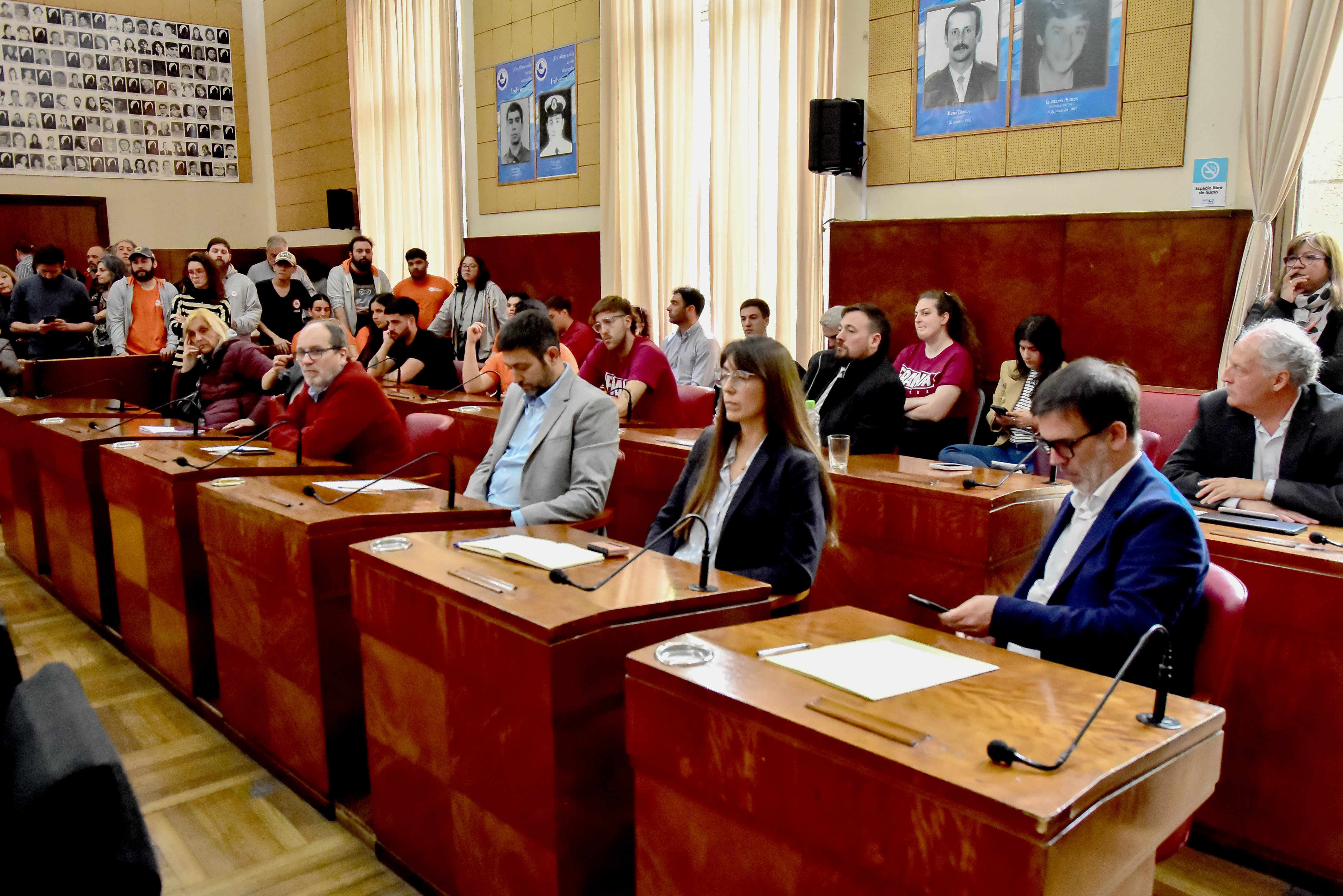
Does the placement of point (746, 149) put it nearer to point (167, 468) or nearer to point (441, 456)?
point (441, 456)

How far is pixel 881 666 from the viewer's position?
1473 millimetres

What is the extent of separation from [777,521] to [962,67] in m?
3.68

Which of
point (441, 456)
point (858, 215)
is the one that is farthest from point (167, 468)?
point (858, 215)

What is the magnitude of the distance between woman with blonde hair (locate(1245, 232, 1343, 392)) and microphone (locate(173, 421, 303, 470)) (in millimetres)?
3549

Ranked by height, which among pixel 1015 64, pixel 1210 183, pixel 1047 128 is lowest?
pixel 1210 183

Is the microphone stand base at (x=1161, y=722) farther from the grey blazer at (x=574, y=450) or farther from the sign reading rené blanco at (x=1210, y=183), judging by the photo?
the sign reading rené blanco at (x=1210, y=183)

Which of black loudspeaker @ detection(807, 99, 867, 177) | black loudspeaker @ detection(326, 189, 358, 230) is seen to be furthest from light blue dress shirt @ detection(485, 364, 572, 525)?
black loudspeaker @ detection(326, 189, 358, 230)

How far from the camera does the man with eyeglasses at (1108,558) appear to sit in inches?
65.0

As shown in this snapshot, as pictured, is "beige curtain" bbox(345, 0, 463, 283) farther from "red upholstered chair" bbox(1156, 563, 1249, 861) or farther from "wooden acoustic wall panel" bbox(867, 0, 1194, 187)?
"red upholstered chair" bbox(1156, 563, 1249, 861)

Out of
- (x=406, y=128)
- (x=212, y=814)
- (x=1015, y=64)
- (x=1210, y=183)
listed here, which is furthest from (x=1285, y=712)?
(x=406, y=128)

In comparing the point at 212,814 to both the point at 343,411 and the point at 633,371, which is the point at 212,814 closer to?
the point at 343,411

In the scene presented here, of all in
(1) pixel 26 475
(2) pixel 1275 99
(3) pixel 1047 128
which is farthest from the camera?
(3) pixel 1047 128

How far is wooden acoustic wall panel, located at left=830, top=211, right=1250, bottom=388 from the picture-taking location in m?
4.45

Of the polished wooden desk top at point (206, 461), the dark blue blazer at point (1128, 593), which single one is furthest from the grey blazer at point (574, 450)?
the dark blue blazer at point (1128, 593)
